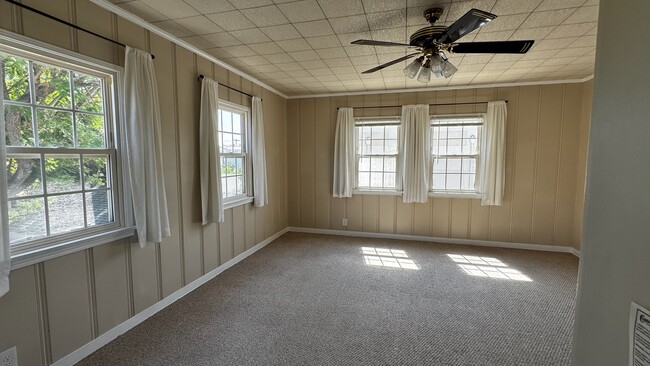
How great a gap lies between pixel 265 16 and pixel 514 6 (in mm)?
1899

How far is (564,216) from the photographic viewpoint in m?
4.31

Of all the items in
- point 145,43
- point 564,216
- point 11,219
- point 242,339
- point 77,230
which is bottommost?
point 242,339

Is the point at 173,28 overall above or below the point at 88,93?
above

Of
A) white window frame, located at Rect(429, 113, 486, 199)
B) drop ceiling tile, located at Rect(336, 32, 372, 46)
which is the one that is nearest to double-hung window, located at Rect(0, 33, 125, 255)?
drop ceiling tile, located at Rect(336, 32, 372, 46)

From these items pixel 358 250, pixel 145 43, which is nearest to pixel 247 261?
pixel 358 250

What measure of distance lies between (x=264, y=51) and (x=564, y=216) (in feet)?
15.7

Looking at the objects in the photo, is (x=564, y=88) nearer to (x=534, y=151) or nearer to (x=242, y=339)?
(x=534, y=151)

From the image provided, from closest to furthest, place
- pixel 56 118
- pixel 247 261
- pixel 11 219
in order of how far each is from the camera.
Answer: pixel 11 219, pixel 56 118, pixel 247 261

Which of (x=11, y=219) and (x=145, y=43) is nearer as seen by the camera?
(x=11, y=219)

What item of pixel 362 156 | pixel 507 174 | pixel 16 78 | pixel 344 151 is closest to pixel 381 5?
pixel 16 78

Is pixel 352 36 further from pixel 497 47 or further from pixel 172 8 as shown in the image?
pixel 172 8

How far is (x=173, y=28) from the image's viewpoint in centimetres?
255

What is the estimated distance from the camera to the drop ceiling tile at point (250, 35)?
259 cm

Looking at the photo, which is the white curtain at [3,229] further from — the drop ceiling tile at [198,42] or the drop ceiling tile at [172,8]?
the drop ceiling tile at [198,42]
